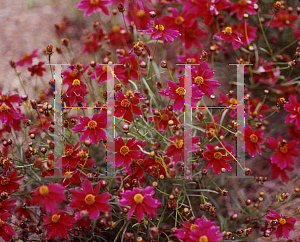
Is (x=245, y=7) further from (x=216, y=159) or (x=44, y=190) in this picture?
(x=44, y=190)

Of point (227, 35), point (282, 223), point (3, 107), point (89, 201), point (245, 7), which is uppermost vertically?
point (245, 7)

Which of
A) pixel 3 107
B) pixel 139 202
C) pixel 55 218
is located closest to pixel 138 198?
pixel 139 202

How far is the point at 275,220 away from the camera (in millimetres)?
801

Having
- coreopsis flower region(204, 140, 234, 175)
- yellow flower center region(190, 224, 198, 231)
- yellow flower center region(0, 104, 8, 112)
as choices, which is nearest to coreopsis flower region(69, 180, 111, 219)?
yellow flower center region(190, 224, 198, 231)

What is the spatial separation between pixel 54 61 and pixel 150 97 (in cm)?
76

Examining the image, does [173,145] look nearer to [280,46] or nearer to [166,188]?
[166,188]

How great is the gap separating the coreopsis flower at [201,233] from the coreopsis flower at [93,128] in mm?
339

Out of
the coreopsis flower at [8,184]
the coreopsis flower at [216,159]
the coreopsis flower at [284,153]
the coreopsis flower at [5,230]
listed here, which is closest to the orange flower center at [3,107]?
A: the coreopsis flower at [8,184]

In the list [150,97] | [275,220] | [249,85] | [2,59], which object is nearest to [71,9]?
[2,59]

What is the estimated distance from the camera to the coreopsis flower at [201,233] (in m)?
0.67

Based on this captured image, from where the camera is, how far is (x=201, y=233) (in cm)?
68

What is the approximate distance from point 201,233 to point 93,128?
402mm

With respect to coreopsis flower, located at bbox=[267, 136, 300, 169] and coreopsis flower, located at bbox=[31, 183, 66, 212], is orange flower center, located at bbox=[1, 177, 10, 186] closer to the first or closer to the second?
coreopsis flower, located at bbox=[31, 183, 66, 212]

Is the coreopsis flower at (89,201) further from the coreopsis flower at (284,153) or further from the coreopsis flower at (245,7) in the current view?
the coreopsis flower at (245,7)
